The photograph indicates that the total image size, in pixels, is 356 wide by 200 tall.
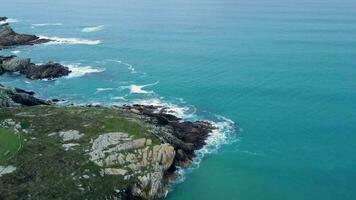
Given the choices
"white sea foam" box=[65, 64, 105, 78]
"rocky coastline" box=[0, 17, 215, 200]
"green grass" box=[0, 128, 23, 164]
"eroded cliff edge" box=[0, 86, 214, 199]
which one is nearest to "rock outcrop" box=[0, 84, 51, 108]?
"rocky coastline" box=[0, 17, 215, 200]

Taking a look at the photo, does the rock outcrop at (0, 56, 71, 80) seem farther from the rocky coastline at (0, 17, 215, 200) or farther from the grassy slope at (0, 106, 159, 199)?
the grassy slope at (0, 106, 159, 199)

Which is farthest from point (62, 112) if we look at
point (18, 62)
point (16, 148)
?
point (18, 62)

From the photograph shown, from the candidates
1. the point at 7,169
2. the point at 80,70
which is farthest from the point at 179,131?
the point at 80,70

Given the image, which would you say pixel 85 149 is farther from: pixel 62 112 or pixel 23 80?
pixel 23 80

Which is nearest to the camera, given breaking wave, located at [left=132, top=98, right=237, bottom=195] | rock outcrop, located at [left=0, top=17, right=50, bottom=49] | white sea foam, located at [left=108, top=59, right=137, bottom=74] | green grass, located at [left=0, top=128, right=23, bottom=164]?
green grass, located at [left=0, top=128, right=23, bottom=164]

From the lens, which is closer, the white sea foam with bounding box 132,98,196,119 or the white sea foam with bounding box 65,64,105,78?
the white sea foam with bounding box 132,98,196,119

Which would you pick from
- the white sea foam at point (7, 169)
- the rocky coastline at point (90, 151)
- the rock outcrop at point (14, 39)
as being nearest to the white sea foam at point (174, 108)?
the rocky coastline at point (90, 151)

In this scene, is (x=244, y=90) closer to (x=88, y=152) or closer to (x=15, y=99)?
(x=15, y=99)
